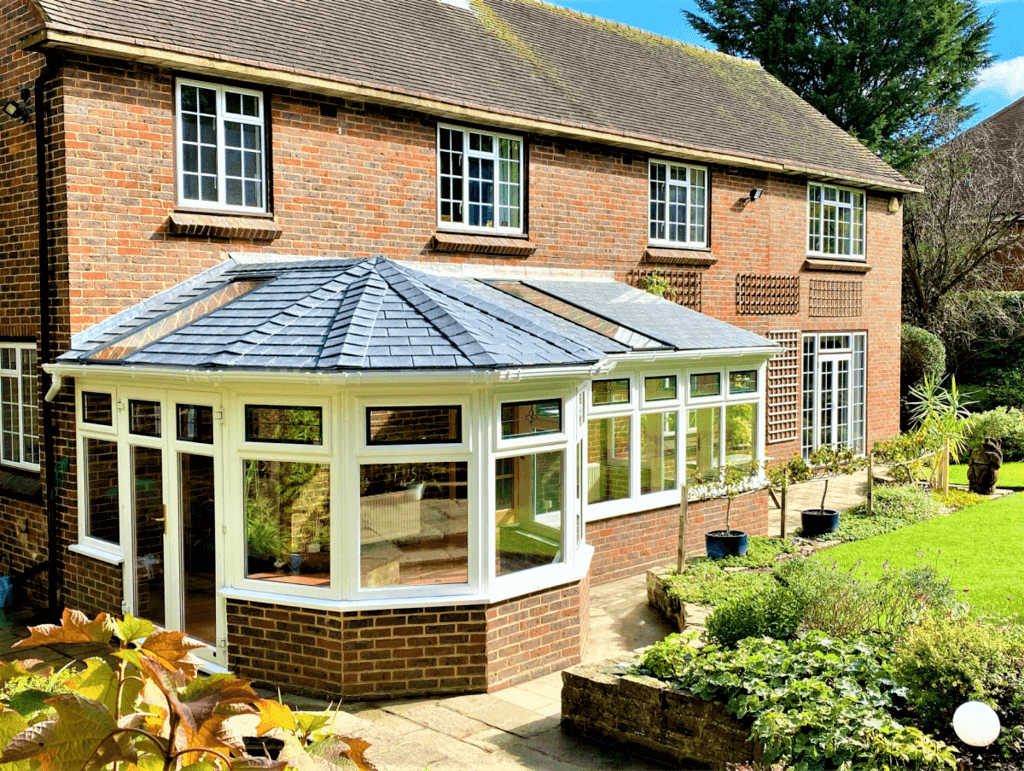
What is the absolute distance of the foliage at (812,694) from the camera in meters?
5.17

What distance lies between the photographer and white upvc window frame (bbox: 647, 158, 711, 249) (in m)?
15.5

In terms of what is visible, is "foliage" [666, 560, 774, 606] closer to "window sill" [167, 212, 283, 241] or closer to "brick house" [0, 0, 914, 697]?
"brick house" [0, 0, 914, 697]

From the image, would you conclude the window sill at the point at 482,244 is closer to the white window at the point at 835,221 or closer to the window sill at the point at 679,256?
the window sill at the point at 679,256

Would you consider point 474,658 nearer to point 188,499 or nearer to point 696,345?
point 188,499

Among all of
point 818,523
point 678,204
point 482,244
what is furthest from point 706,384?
point 678,204

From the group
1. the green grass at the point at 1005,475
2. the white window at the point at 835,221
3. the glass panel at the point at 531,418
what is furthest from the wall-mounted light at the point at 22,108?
the green grass at the point at 1005,475

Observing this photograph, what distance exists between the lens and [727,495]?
11797 mm

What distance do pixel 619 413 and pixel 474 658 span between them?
15.4 ft

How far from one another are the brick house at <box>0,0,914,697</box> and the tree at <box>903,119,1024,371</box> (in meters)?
12.7

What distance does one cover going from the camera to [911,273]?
27.8 meters

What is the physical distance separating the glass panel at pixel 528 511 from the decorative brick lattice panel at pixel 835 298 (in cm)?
1167

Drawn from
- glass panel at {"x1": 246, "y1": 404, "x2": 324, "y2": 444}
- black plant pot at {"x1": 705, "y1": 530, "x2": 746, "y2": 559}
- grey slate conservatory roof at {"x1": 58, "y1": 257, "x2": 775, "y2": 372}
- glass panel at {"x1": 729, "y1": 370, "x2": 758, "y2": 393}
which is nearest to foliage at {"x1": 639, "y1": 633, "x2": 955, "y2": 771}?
grey slate conservatory roof at {"x1": 58, "y1": 257, "x2": 775, "y2": 372}

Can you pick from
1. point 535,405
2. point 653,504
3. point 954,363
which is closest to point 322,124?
point 535,405

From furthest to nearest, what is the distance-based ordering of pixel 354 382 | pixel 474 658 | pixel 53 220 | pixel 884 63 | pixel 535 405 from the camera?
pixel 884 63, pixel 53 220, pixel 535 405, pixel 474 658, pixel 354 382
